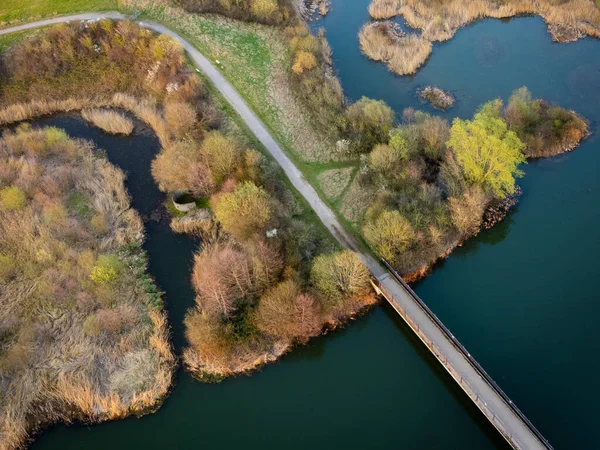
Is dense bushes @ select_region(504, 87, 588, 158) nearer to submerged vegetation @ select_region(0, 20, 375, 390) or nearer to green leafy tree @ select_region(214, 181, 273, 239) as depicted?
submerged vegetation @ select_region(0, 20, 375, 390)

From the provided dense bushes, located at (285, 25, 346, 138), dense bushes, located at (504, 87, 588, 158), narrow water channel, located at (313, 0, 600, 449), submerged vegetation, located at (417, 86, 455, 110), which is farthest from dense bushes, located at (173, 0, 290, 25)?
dense bushes, located at (504, 87, 588, 158)

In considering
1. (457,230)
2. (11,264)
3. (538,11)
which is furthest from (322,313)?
(538,11)

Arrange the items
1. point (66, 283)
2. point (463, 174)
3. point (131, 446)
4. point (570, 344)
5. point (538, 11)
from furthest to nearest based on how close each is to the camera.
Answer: point (538, 11)
point (463, 174)
point (66, 283)
point (570, 344)
point (131, 446)

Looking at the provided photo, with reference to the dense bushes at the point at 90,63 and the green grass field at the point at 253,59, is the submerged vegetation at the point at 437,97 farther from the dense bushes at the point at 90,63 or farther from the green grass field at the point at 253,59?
the dense bushes at the point at 90,63

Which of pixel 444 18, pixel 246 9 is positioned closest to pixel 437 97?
pixel 444 18

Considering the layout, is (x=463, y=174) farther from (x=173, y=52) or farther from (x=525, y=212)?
(x=173, y=52)

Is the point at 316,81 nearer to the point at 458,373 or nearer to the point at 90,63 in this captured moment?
the point at 90,63
